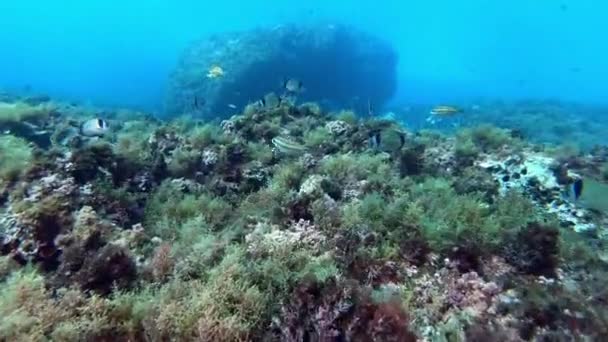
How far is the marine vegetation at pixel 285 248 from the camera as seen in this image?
421 centimetres

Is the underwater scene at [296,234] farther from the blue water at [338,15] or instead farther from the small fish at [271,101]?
the blue water at [338,15]

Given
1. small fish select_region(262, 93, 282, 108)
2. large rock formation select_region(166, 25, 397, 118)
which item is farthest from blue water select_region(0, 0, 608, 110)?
small fish select_region(262, 93, 282, 108)

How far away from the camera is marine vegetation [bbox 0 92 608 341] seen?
4211 millimetres

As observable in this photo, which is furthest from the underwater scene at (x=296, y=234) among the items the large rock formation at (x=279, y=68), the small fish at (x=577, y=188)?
the large rock formation at (x=279, y=68)

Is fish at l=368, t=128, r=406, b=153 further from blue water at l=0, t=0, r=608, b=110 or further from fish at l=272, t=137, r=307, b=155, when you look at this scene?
blue water at l=0, t=0, r=608, b=110

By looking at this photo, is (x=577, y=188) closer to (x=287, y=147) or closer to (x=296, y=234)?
(x=296, y=234)

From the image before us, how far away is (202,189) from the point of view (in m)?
7.92

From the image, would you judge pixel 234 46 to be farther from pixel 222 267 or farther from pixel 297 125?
pixel 222 267

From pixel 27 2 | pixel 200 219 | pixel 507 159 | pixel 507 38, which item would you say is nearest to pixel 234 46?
pixel 507 159

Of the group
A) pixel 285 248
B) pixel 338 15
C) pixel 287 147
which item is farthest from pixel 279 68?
pixel 338 15

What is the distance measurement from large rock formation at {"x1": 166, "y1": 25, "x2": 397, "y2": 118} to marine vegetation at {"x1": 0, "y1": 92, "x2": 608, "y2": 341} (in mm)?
21672

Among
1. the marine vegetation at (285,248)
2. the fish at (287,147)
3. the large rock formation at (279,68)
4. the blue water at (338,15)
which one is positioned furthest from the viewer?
the blue water at (338,15)

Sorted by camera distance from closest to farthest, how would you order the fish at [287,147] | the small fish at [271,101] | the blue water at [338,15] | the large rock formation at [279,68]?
the fish at [287,147]
the small fish at [271,101]
the large rock formation at [279,68]
the blue water at [338,15]

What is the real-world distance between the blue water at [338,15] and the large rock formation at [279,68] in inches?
1406
